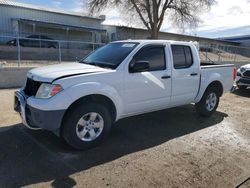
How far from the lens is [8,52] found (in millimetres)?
13992

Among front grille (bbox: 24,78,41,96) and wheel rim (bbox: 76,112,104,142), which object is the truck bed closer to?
wheel rim (bbox: 76,112,104,142)

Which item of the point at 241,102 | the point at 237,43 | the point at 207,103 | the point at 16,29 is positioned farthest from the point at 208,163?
the point at 237,43

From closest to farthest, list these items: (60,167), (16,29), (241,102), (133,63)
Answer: (60,167) → (133,63) → (241,102) → (16,29)

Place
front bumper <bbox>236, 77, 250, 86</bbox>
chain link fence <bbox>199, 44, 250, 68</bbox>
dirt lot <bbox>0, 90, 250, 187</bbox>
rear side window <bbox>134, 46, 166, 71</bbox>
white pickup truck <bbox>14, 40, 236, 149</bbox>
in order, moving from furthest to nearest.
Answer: chain link fence <bbox>199, 44, 250, 68</bbox> → front bumper <bbox>236, 77, 250, 86</bbox> → rear side window <bbox>134, 46, 166, 71</bbox> → white pickup truck <bbox>14, 40, 236, 149</bbox> → dirt lot <bbox>0, 90, 250, 187</bbox>

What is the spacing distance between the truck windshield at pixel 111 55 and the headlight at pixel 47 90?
1.13 metres

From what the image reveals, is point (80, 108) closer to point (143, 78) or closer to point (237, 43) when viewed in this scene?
point (143, 78)

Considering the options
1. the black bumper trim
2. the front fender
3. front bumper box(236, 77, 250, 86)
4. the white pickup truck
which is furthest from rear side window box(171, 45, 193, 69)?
front bumper box(236, 77, 250, 86)

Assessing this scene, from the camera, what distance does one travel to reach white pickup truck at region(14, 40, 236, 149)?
3.94m

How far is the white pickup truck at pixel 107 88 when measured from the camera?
3.94 metres

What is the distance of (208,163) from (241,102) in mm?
5273

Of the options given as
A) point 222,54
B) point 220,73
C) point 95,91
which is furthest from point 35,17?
point 95,91

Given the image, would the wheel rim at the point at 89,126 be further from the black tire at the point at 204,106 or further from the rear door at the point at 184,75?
the black tire at the point at 204,106

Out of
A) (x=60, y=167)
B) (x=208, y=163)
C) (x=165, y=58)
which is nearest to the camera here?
(x=60, y=167)

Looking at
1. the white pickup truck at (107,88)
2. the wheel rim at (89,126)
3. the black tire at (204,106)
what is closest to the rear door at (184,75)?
the white pickup truck at (107,88)
